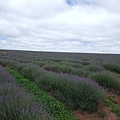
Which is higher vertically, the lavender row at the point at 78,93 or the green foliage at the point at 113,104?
the lavender row at the point at 78,93

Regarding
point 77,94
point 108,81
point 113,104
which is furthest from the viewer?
point 108,81

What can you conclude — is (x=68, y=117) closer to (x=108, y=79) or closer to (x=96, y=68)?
(x=108, y=79)

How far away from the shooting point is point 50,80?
21.4ft

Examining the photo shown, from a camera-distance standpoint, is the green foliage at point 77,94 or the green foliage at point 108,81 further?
the green foliage at point 108,81

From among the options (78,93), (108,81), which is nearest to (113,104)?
(78,93)

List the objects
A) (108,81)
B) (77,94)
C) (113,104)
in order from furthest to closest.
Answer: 1. (108,81)
2. (113,104)
3. (77,94)

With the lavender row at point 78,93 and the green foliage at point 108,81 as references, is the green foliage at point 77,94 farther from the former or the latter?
the green foliage at point 108,81

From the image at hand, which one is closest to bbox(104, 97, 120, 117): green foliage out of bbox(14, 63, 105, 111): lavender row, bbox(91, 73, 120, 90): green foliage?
bbox(14, 63, 105, 111): lavender row

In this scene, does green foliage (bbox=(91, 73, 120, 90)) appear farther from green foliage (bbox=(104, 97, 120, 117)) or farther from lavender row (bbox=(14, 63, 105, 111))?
lavender row (bbox=(14, 63, 105, 111))

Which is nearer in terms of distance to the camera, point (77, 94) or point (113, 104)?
point (77, 94)

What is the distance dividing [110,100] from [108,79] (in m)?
1.61

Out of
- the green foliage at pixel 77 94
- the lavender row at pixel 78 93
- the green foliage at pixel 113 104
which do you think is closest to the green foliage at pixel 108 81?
the green foliage at pixel 113 104

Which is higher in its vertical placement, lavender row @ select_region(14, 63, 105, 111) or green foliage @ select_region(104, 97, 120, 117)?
lavender row @ select_region(14, 63, 105, 111)

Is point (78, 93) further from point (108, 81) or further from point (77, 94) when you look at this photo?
point (108, 81)
